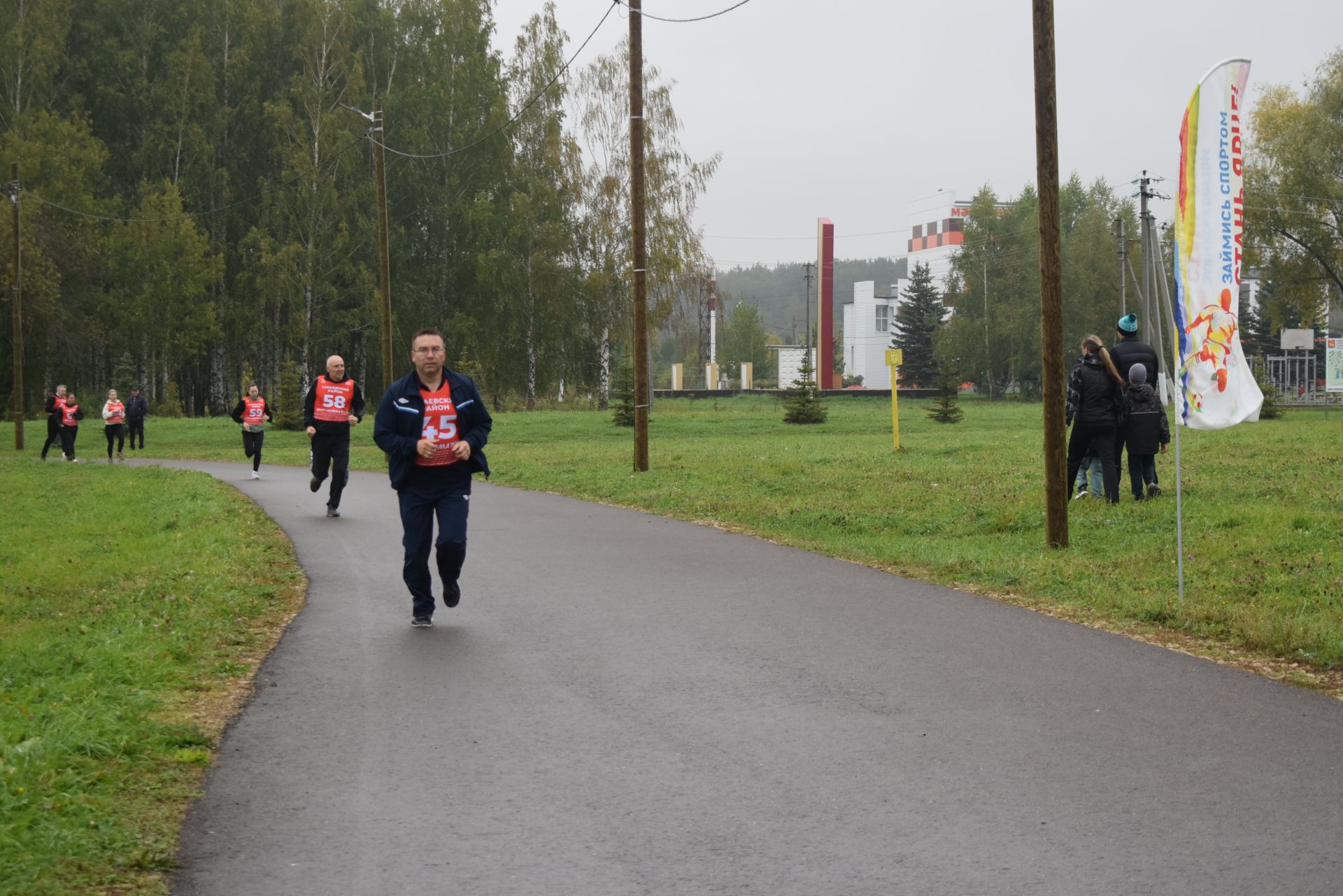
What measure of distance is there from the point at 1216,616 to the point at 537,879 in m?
5.91

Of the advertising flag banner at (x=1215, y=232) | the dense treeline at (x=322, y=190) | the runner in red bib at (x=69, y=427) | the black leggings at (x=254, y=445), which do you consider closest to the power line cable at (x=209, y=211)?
the dense treeline at (x=322, y=190)

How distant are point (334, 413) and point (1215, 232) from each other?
1057 centimetres

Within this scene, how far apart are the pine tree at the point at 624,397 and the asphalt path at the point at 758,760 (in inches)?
1336

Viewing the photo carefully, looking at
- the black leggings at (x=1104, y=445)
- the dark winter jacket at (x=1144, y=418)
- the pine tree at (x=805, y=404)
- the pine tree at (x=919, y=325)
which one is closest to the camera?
the dark winter jacket at (x=1144, y=418)

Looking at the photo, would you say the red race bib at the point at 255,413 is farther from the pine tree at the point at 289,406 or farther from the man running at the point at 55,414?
the pine tree at the point at 289,406

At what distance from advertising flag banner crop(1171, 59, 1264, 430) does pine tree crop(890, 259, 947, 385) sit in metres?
95.7

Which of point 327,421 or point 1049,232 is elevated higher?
point 1049,232

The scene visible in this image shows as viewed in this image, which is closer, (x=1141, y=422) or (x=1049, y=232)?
(x=1049, y=232)

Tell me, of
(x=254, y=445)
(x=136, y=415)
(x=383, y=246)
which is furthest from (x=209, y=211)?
(x=254, y=445)

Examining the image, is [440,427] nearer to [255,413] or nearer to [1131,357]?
[1131,357]

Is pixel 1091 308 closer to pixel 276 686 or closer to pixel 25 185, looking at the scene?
pixel 25 185

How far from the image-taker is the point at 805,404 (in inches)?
1783

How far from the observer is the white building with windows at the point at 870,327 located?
455 feet

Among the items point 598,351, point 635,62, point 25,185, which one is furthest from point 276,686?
point 598,351
